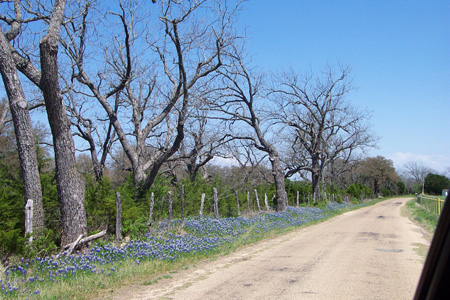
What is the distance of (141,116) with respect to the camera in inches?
981

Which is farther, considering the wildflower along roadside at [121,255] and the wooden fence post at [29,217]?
the wooden fence post at [29,217]

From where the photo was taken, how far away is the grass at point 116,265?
21.7 ft

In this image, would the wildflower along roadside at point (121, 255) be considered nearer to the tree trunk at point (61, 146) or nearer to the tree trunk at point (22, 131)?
the tree trunk at point (61, 146)

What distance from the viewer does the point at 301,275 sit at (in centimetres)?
768

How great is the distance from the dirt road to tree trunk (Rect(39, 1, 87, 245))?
3.38m

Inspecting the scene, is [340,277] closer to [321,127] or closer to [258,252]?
[258,252]

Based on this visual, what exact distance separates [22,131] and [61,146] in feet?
3.32

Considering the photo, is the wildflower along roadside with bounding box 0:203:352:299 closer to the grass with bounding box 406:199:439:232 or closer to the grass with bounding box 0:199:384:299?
the grass with bounding box 0:199:384:299

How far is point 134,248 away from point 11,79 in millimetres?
5313

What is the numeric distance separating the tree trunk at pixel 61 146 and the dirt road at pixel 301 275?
338 cm

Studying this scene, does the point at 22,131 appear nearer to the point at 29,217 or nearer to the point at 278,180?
the point at 29,217

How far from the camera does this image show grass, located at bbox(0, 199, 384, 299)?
6609 millimetres

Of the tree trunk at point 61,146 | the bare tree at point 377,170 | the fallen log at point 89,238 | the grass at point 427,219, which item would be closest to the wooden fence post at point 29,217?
the fallen log at point 89,238

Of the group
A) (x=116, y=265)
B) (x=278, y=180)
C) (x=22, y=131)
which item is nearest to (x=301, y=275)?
(x=116, y=265)
